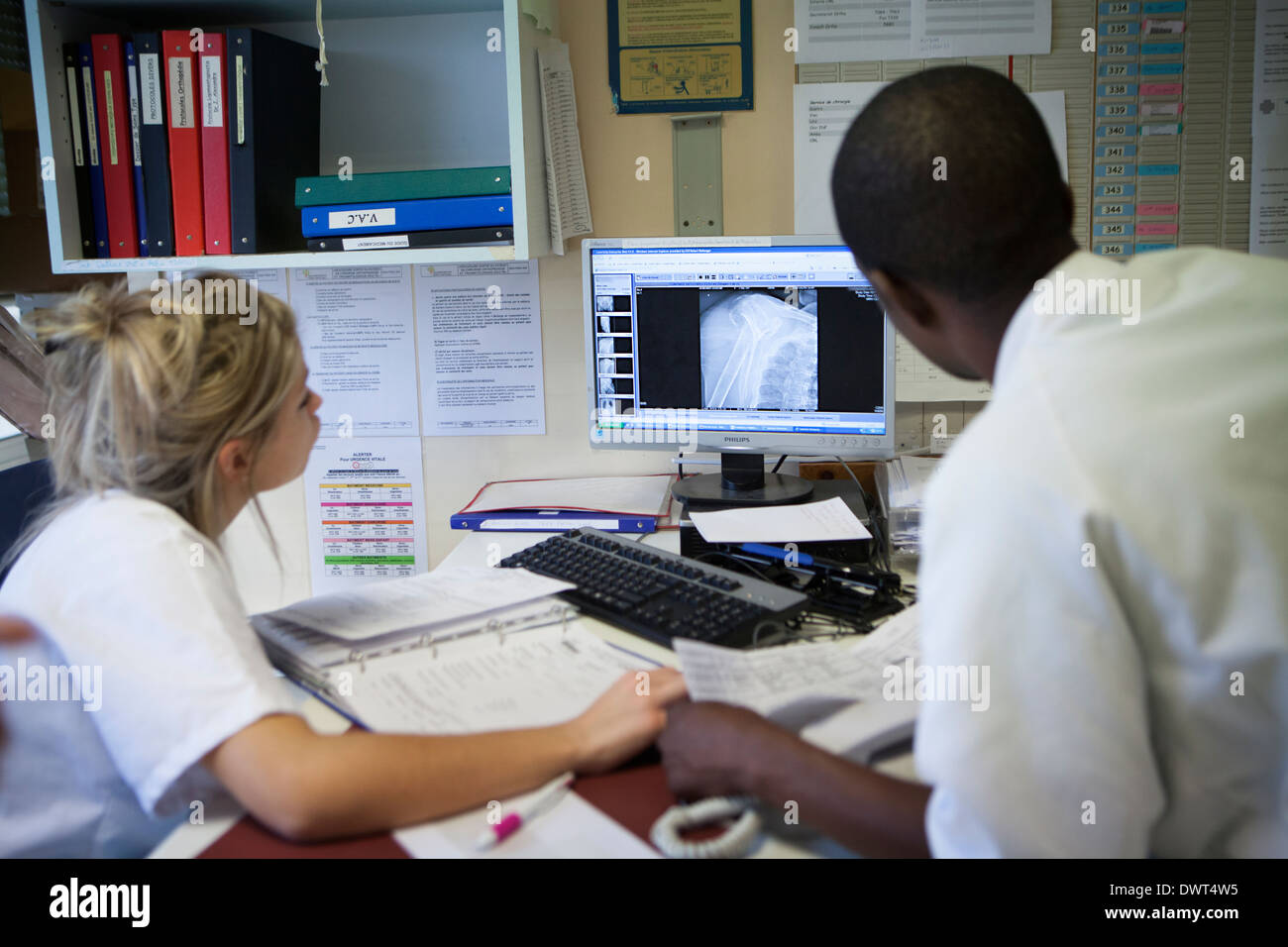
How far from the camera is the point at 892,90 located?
0.82m

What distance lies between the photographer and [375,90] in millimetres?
1821

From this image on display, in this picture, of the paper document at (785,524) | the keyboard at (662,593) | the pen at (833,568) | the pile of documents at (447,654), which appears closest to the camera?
the pile of documents at (447,654)

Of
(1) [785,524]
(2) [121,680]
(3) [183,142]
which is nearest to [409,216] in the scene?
(3) [183,142]

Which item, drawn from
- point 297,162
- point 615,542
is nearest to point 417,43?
point 297,162

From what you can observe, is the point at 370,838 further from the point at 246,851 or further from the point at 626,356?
the point at 626,356

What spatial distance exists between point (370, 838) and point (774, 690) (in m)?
0.37

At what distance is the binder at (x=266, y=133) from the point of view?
160 centimetres

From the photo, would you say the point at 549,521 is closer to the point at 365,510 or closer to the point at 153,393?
the point at 365,510

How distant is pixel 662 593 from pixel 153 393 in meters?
0.60

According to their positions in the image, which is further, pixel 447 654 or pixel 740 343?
pixel 740 343
